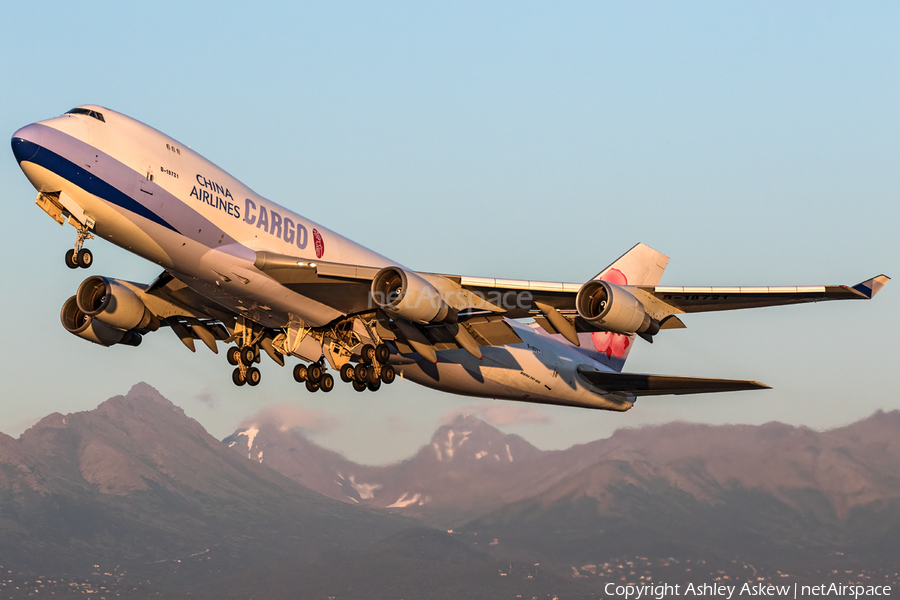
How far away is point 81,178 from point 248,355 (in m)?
10.2

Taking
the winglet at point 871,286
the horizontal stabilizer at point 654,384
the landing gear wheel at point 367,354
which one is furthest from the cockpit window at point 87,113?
the horizontal stabilizer at point 654,384

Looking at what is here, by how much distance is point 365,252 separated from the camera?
30938 millimetres

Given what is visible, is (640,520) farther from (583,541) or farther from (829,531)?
(829,531)

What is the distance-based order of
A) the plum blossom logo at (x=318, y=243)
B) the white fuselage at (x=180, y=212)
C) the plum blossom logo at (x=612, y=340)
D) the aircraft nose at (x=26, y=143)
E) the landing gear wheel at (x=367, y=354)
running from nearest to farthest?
1. the aircraft nose at (x=26, y=143)
2. the white fuselage at (x=180, y=212)
3. the plum blossom logo at (x=318, y=243)
4. the landing gear wheel at (x=367, y=354)
5. the plum blossom logo at (x=612, y=340)

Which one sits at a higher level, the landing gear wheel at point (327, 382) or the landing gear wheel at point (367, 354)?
the landing gear wheel at point (367, 354)

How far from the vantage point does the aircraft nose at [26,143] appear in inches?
917

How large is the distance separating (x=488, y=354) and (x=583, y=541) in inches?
5592

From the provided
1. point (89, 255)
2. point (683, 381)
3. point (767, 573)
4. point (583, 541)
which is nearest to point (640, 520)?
point (583, 541)

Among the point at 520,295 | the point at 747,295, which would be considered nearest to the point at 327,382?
the point at 520,295

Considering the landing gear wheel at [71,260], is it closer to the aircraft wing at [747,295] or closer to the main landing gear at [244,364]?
the main landing gear at [244,364]

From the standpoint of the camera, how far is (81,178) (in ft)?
78.2

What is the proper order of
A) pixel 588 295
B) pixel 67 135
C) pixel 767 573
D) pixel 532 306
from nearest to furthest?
pixel 67 135
pixel 588 295
pixel 532 306
pixel 767 573

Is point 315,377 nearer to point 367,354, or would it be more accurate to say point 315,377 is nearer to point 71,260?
point 367,354

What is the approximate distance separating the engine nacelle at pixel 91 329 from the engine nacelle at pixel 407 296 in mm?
12374
